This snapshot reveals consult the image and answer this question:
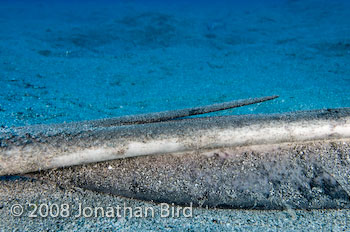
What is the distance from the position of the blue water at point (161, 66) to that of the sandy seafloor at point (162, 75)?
0.01 meters

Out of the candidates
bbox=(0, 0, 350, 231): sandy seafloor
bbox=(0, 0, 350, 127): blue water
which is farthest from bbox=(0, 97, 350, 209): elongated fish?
bbox=(0, 0, 350, 127): blue water

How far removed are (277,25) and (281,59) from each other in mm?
3145

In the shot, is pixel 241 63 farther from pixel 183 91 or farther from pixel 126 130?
pixel 126 130

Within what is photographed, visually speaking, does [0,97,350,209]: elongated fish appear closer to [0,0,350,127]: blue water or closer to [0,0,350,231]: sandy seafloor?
[0,0,350,231]: sandy seafloor

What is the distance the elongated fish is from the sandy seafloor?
0.07 metres

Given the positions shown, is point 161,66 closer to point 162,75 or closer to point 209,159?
point 162,75

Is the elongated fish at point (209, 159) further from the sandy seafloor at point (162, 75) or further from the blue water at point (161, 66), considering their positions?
the blue water at point (161, 66)

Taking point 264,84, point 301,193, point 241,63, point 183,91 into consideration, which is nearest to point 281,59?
point 241,63

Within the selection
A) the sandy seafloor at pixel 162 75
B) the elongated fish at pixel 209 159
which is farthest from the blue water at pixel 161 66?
the elongated fish at pixel 209 159

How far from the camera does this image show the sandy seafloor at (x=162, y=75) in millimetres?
1015

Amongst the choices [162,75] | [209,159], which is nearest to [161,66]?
[162,75]

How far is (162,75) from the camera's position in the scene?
11.5 feet

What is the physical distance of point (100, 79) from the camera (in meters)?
3.35

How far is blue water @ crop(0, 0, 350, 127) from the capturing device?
2586 mm
